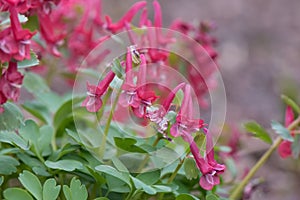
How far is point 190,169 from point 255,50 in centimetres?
290

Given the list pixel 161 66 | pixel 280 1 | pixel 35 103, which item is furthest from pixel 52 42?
pixel 280 1

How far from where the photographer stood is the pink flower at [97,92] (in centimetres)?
101

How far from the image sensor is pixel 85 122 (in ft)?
5.01

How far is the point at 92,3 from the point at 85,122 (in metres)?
0.34

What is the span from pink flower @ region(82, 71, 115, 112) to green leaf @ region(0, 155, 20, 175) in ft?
0.59

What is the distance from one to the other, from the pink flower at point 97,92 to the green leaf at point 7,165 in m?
0.18

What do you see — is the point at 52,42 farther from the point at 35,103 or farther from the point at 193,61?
the point at 193,61

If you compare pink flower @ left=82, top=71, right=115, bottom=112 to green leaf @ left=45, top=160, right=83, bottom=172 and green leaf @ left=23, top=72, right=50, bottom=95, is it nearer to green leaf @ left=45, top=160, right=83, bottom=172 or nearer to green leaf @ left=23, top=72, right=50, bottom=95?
green leaf @ left=45, top=160, right=83, bottom=172

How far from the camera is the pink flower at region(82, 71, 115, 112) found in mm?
1008

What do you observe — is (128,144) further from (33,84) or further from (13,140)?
(33,84)

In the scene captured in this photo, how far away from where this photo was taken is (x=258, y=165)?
1.33 meters

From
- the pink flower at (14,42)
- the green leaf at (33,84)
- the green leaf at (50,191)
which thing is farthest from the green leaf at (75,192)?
the green leaf at (33,84)

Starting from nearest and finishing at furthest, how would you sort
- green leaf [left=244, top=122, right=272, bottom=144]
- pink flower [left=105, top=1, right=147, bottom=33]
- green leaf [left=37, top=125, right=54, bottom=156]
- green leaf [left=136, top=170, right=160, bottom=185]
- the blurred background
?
green leaf [left=136, top=170, right=160, bottom=185] → green leaf [left=37, top=125, right=54, bottom=156] → green leaf [left=244, top=122, right=272, bottom=144] → pink flower [left=105, top=1, right=147, bottom=33] → the blurred background

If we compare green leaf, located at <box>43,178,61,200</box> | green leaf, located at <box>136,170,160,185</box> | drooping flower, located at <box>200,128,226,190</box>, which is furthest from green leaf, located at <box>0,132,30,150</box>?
drooping flower, located at <box>200,128,226,190</box>
